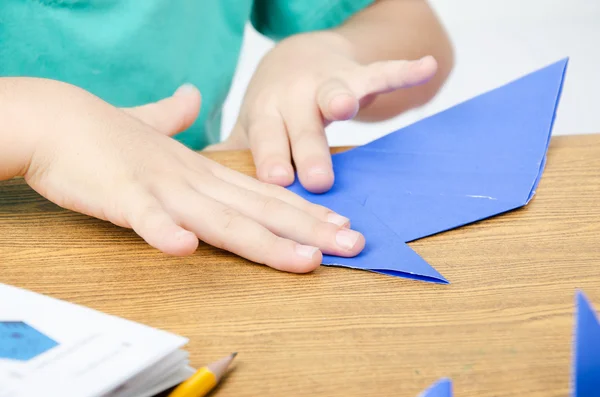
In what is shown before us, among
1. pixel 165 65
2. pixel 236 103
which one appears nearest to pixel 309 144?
pixel 165 65

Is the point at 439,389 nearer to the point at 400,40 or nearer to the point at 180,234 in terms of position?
the point at 180,234

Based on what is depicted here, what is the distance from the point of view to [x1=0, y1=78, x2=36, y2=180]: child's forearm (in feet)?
1.82

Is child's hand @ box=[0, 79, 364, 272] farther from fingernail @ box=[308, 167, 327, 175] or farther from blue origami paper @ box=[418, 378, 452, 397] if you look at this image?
blue origami paper @ box=[418, 378, 452, 397]

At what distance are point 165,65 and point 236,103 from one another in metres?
1.22

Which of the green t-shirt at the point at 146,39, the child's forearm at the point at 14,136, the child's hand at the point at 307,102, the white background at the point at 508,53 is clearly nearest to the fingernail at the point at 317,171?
the child's hand at the point at 307,102

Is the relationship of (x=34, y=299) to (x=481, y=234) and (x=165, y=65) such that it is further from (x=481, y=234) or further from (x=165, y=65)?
(x=165, y=65)

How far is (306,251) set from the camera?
46 cm

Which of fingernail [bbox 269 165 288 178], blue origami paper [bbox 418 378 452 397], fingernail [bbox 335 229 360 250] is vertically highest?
blue origami paper [bbox 418 378 452 397]

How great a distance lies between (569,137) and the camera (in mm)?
687

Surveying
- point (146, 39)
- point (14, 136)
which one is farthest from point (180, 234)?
point (146, 39)

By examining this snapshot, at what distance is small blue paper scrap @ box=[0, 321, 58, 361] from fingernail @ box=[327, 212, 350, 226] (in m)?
0.23

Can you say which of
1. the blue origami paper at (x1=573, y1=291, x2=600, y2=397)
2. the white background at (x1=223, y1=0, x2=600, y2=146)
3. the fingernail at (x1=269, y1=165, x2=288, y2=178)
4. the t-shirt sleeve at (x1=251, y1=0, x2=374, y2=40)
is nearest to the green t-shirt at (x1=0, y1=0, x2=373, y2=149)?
the t-shirt sleeve at (x1=251, y1=0, x2=374, y2=40)

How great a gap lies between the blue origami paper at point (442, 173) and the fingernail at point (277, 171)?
2 cm

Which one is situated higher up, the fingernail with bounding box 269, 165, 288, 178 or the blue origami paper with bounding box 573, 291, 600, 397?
the blue origami paper with bounding box 573, 291, 600, 397
